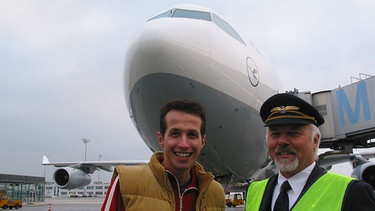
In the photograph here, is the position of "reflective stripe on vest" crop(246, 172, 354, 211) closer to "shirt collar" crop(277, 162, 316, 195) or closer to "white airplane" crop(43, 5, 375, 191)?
"shirt collar" crop(277, 162, 316, 195)

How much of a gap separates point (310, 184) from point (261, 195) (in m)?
0.30

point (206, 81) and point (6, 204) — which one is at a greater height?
point (206, 81)

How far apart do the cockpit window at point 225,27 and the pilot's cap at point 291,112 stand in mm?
4571

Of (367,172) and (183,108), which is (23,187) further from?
(183,108)

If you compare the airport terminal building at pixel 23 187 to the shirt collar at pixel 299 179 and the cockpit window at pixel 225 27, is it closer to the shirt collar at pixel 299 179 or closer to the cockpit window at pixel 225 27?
the cockpit window at pixel 225 27

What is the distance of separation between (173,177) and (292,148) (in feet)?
2.02

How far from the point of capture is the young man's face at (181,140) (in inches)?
78.7

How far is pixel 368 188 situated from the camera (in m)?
1.60

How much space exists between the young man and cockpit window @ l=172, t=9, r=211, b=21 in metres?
4.17

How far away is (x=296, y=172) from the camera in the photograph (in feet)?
6.16

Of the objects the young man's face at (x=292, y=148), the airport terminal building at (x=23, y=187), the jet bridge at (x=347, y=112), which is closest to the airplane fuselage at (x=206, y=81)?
the jet bridge at (x=347, y=112)

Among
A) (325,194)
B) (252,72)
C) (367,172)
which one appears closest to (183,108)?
(325,194)

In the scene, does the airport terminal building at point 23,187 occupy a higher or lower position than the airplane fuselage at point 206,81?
lower

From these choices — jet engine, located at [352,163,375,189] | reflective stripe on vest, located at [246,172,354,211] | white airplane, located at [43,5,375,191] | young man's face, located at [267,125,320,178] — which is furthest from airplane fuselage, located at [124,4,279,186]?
reflective stripe on vest, located at [246,172,354,211]
